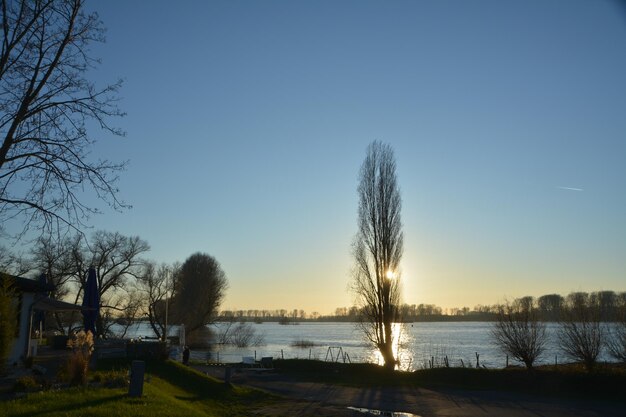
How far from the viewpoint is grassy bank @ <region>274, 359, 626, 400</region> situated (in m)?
20.7

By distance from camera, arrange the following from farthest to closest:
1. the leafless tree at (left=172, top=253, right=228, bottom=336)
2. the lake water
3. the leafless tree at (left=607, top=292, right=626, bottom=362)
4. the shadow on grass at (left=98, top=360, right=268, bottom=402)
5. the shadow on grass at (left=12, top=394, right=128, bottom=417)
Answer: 1. the leafless tree at (left=172, top=253, right=228, bottom=336)
2. the lake water
3. the leafless tree at (left=607, top=292, right=626, bottom=362)
4. the shadow on grass at (left=98, top=360, right=268, bottom=402)
5. the shadow on grass at (left=12, top=394, right=128, bottom=417)

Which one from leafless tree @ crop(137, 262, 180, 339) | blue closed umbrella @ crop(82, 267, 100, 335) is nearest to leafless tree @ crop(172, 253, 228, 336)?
leafless tree @ crop(137, 262, 180, 339)

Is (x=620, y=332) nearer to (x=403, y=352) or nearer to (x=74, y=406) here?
(x=74, y=406)

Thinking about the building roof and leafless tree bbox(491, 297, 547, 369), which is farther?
leafless tree bbox(491, 297, 547, 369)

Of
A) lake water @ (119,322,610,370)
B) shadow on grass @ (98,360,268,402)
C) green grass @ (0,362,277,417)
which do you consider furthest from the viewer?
lake water @ (119,322,610,370)

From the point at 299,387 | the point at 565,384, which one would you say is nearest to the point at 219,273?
the point at 299,387

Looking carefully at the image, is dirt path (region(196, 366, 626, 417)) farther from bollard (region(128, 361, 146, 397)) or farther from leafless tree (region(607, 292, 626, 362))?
leafless tree (region(607, 292, 626, 362))

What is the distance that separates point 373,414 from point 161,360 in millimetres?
11355

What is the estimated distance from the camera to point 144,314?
201ft

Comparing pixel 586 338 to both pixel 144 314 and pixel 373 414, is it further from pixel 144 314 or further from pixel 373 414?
pixel 144 314

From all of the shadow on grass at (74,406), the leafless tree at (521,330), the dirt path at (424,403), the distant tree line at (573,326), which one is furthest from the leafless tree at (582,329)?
the shadow on grass at (74,406)

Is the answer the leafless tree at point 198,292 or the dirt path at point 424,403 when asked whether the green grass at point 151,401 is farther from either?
the leafless tree at point 198,292

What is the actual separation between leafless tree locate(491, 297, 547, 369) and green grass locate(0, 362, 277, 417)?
43.5 ft

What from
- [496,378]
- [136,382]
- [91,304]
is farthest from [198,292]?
[136,382]
